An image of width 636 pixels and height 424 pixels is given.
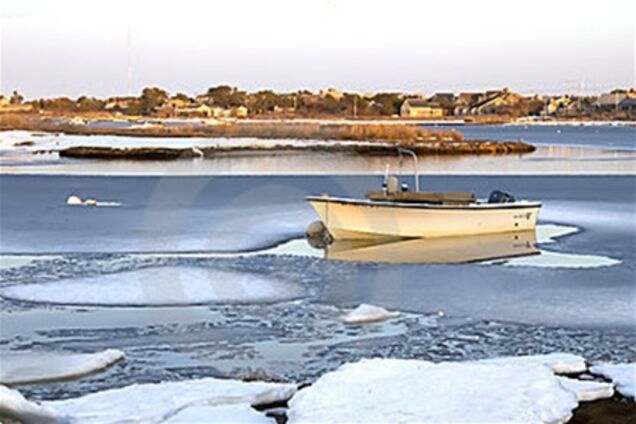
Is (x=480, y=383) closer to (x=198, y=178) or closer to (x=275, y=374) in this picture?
(x=275, y=374)

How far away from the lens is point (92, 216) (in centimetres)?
2058

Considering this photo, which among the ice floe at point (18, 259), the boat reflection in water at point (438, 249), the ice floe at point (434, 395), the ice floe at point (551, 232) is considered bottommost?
the ice floe at point (551, 232)

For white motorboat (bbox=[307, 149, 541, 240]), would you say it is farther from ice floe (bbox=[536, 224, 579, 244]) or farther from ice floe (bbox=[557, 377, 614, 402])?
ice floe (bbox=[557, 377, 614, 402])

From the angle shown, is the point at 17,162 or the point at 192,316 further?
the point at 17,162

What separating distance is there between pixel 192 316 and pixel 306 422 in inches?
191

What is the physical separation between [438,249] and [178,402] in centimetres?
1008

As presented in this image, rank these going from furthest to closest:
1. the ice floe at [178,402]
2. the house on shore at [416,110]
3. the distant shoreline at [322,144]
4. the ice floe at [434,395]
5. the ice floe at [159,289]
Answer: the house on shore at [416,110]
the distant shoreline at [322,144]
the ice floe at [159,289]
the ice floe at [178,402]
the ice floe at [434,395]

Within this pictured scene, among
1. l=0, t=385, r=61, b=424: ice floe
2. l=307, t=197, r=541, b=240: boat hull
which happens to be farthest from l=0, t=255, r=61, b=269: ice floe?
l=0, t=385, r=61, b=424: ice floe

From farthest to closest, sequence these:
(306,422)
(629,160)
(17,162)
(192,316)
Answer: (629,160) < (17,162) < (192,316) < (306,422)

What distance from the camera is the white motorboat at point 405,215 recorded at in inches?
690

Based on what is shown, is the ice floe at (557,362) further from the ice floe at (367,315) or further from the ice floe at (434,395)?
the ice floe at (367,315)

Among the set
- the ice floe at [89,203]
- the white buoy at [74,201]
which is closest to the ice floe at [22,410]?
the ice floe at [89,203]

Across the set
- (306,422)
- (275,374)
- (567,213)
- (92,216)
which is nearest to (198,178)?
(92,216)

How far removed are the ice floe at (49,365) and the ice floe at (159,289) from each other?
8.56ft
